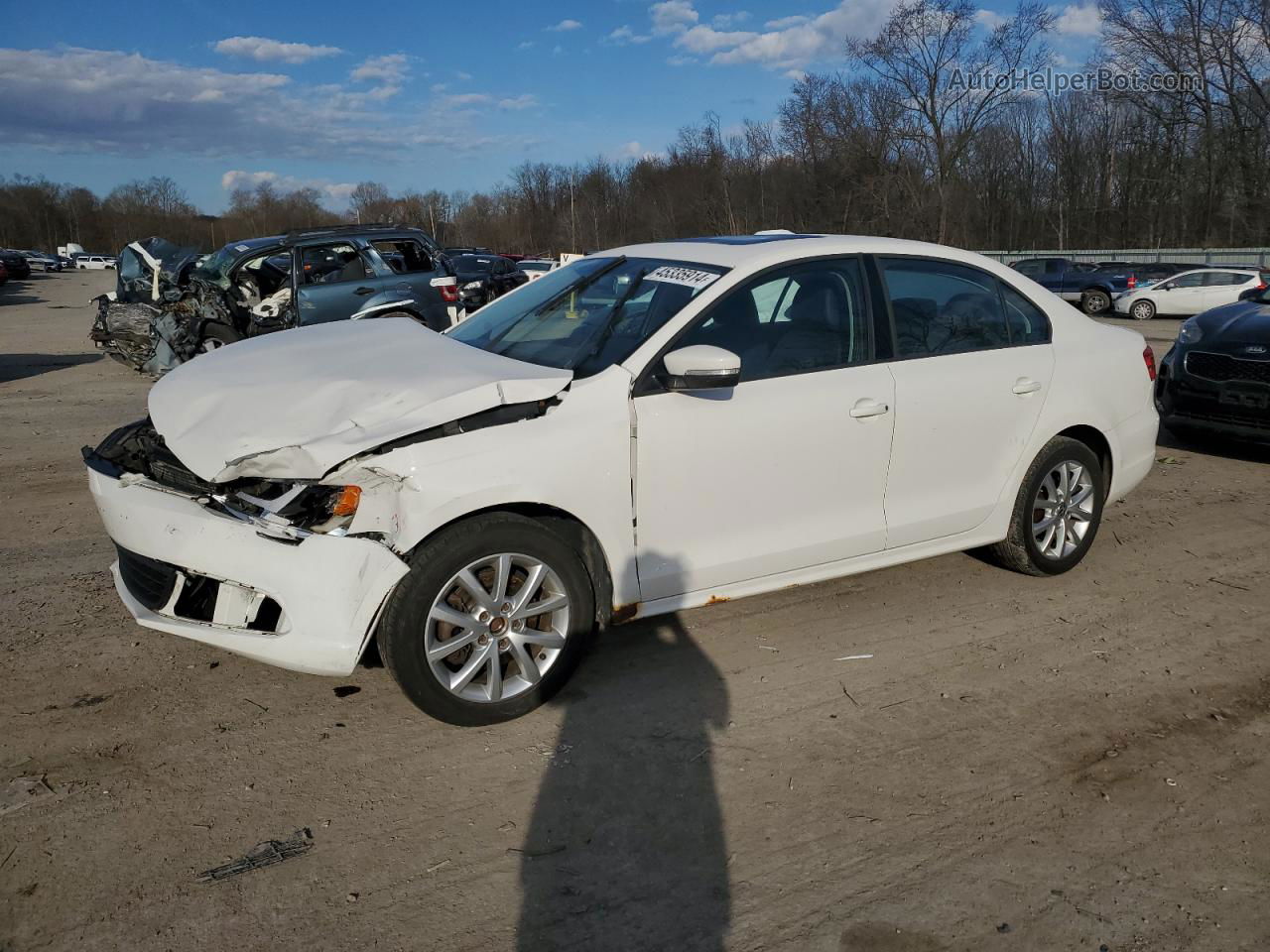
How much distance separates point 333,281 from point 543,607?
924 centimetres

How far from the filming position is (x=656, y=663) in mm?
4035

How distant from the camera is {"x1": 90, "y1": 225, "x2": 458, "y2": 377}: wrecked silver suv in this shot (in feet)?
37.6

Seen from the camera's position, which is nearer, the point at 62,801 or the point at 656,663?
the point at 62,801

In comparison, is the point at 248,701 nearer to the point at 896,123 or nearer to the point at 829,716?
the point at 829,716

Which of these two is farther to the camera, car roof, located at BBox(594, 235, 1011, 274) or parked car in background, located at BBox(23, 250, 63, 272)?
parked car in background, located at BBox(23, 250, 63, 272)

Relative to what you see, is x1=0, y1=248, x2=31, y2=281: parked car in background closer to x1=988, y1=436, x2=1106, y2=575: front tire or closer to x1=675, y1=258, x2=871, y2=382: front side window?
x1=675, y1=258, x2=871, y2=382: front side window

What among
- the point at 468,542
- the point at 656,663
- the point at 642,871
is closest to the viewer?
the point at 642,871

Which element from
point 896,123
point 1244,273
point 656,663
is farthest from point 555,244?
point 656,663

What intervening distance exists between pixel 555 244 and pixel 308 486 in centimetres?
7278

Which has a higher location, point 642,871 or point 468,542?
point 468,542

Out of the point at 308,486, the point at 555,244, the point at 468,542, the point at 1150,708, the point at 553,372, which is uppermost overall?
the point at 555,244

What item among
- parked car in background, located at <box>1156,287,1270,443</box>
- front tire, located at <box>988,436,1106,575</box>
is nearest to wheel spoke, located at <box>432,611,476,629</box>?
front tire, located at <box>988,436,1106,575</box>

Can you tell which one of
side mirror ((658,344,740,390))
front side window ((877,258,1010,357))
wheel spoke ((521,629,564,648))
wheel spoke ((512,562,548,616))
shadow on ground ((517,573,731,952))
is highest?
front side window ((877,258,1010,357))

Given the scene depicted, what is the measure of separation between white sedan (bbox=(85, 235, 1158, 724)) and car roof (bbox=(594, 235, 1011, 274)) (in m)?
0.02
